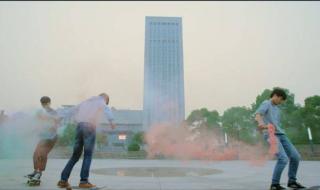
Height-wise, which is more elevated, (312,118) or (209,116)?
(209,116)

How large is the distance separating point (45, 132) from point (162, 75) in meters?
32.1

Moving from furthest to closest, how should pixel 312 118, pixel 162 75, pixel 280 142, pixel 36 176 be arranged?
pixel 162 75
pixel 312 118
pixel 36 176
pixel 280 142

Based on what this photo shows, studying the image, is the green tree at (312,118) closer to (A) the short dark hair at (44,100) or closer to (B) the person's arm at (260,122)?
(B) the person's arm at (260,122)

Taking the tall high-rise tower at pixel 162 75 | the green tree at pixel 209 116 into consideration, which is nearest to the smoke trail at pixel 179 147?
the tall high-rise tower at pixel 162 75

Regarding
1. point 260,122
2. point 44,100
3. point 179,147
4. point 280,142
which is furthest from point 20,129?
point 179,147

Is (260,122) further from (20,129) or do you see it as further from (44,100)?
(20,129)

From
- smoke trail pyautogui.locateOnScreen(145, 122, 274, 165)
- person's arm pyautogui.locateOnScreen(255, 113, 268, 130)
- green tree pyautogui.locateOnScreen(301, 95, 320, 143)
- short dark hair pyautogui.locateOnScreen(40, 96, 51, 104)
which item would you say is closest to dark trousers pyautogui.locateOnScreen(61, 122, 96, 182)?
short dark hair pyautogui.locateOnScreen(40, 96, 51, 104)

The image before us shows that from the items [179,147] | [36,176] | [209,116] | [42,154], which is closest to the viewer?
[36,176]

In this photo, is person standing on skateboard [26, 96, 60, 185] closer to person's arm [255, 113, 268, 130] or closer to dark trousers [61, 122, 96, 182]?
dark trousers [61, 122, 96, 182]

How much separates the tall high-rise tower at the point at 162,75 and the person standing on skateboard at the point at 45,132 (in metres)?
13.9

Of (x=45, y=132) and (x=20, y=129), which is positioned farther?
(x=20, y=129)

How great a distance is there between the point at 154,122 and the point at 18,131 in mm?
12265

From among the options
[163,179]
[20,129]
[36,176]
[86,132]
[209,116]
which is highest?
[209,116]

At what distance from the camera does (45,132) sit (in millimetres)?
5797
